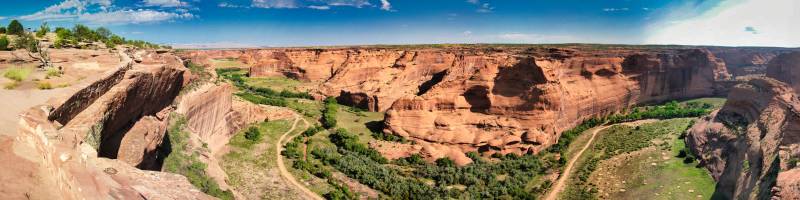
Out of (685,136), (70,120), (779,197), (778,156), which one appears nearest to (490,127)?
(685,136)

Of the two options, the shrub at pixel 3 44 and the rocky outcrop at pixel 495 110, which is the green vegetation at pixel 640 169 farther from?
the shrub at pixel 3 44

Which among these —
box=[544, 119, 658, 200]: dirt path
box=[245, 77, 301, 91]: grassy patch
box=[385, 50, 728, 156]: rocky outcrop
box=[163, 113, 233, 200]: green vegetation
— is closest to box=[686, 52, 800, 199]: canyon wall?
box=[544, 119, 658, 200]: dirt path

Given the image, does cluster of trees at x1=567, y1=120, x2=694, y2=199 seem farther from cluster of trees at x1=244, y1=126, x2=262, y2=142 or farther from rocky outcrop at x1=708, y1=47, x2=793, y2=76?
rocky outcrop at x1=708, y1=47, x2=793, y2=76

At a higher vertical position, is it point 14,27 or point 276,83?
point 14,27

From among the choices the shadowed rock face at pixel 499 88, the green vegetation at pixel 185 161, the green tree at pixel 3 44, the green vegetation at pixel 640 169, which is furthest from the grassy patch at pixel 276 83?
the green tree at pixel 3 44

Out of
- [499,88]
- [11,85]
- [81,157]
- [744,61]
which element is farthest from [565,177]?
[744,61]

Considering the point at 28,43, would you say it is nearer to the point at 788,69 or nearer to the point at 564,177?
the point at 564,177
